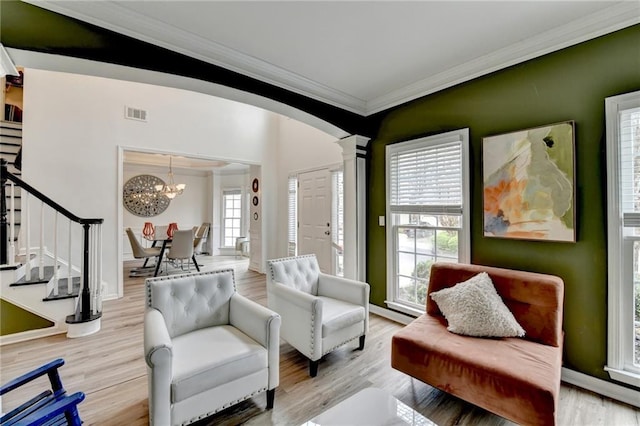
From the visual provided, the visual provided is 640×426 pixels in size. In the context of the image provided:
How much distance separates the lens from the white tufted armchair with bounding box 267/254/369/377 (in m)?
2.17

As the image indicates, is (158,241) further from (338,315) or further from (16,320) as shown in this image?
(338,315)

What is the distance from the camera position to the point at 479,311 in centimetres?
198

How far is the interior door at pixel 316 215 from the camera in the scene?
4.68 meters

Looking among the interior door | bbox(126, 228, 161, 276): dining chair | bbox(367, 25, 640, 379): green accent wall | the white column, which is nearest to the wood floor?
bbox(367, 25, 640, 379): green accent wall

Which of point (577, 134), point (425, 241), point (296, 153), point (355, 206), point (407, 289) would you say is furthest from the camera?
point (296, 153)

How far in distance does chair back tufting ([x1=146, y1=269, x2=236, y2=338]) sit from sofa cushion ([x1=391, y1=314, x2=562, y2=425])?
131 centimetres

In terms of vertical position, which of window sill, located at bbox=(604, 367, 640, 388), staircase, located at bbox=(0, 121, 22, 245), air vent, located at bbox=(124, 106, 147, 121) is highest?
air vent, located at bbox=(124, 106, 147, 121)

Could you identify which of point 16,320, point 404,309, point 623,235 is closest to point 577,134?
point 623,235

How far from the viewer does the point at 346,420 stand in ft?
4.22

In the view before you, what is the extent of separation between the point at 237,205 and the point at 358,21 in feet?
23.4

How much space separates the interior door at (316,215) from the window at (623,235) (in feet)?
10.7

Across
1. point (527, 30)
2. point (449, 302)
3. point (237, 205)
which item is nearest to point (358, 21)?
point (527, 30)

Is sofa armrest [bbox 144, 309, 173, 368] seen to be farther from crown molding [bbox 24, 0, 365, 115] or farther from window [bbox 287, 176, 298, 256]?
window [bbox 287, 176, 298, 256]

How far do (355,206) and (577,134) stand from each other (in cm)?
213
